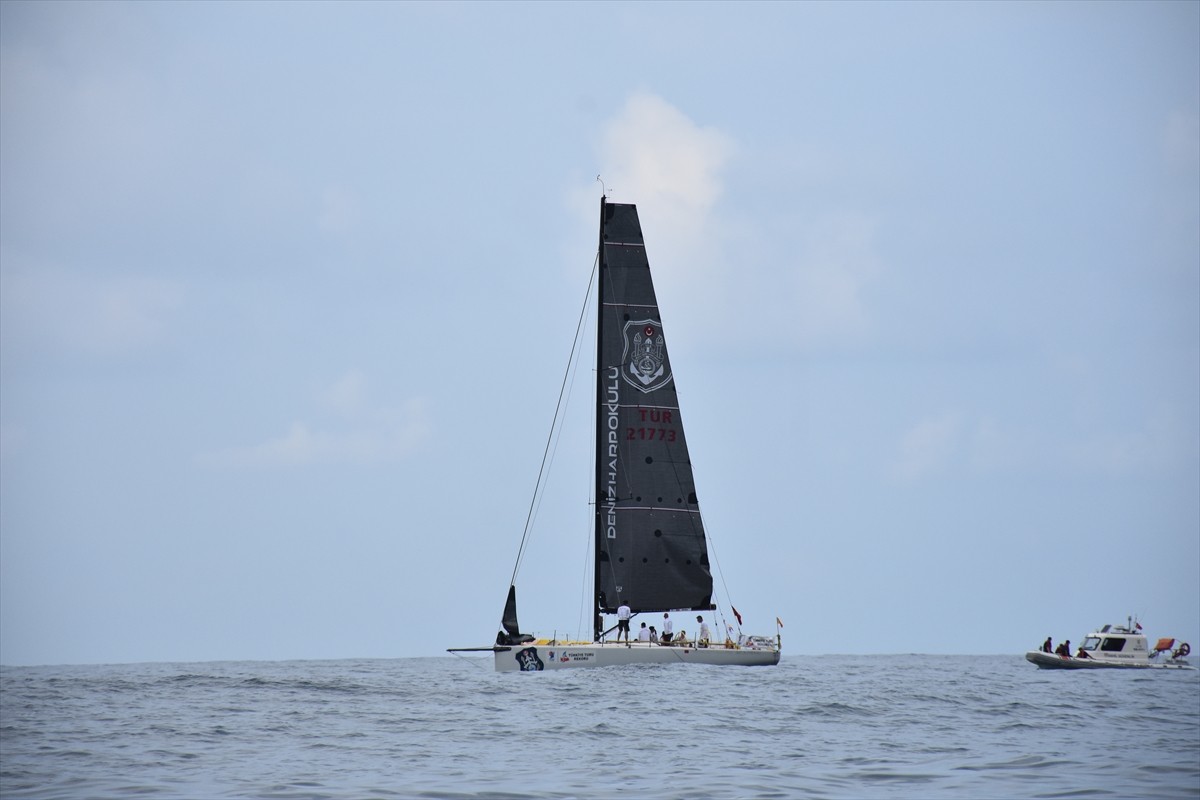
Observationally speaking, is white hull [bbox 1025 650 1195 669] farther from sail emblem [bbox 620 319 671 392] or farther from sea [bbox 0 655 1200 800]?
sail emblem [bbox 620 319 671 392]

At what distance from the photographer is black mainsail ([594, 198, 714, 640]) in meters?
46.8

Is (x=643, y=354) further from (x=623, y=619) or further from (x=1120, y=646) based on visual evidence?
(x=1120, y=646)

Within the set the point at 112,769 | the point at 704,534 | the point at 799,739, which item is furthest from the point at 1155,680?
the point at 112,769

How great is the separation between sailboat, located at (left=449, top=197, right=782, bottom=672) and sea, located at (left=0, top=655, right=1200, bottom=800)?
7116 mm

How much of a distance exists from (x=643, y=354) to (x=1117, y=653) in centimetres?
2519

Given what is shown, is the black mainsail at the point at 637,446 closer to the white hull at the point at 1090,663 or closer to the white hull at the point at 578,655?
the white hull at the point at 578,655

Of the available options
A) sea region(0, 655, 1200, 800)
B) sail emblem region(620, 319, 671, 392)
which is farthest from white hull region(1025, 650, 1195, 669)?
sail emblem region(620, 319, 671, 392)

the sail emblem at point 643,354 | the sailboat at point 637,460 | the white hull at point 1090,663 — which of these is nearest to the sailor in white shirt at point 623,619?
the sailboat at point 637,460

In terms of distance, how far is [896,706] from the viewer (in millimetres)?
31656

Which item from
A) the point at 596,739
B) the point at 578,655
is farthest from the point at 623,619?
the point at 596,739

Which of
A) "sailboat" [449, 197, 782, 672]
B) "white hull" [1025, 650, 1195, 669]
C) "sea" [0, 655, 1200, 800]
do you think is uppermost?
"sailboat" [449, 197, 782, 672]

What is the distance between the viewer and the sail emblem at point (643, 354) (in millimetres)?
47156

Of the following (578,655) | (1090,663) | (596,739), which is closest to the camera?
(596,739)

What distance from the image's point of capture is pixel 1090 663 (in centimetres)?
5447
